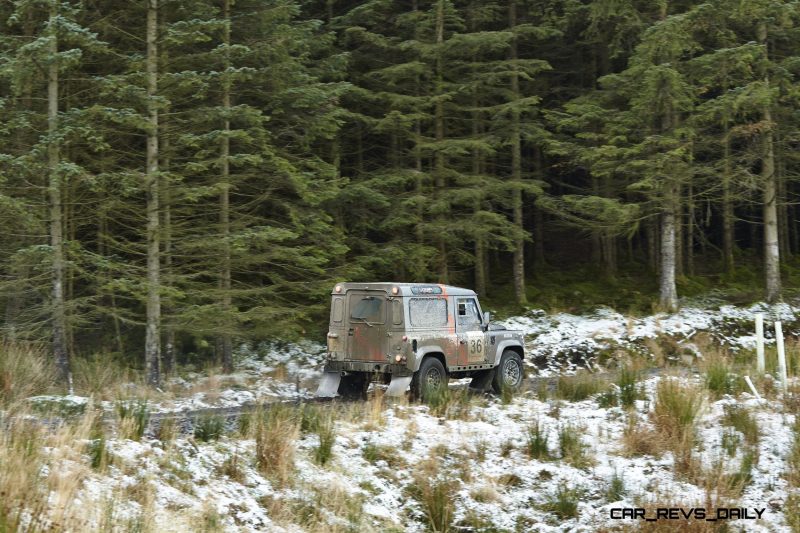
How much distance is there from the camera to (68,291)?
59.4ft

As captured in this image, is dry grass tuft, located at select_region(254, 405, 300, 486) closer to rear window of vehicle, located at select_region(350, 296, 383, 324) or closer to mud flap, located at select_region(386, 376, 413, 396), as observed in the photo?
mud flap, located at select_region(386, 376, 413, 396)

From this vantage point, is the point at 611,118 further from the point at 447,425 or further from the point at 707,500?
the point at 707,500

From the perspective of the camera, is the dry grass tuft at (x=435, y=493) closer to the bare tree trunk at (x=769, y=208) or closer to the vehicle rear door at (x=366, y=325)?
the vehicle rear door at (x=366, y=325)

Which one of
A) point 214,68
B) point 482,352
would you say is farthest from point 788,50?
point 214,68

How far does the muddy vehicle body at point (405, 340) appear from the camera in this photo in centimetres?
1317

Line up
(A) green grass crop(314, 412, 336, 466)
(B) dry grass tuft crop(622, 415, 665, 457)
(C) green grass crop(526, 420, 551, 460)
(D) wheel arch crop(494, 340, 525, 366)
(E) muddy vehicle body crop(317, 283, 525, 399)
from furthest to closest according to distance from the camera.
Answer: (D) wheel arch crop(494, 340, 525, 366) → (E) muddy vehicle body crop(317, 283, 525, 399) → (C) green grass crop(526, 420, 551, 460) → (B) dry grass tuft crop(622, 415, 665, 457) → (A) green grass crop(314, 412, 336, 466)

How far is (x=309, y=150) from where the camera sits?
777 inches

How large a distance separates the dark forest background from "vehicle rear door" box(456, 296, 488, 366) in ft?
14.4

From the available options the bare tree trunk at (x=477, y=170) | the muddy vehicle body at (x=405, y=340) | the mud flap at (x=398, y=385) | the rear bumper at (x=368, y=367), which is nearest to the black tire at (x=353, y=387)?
the muddy vehicle body at (x=405, y=340)

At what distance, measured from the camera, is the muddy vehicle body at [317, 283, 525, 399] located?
43.2 ft

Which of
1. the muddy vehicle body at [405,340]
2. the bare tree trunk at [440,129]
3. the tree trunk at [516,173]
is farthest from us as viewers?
the tree trunk at [516,173]

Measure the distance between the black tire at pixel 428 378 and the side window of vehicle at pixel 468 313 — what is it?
1125mm

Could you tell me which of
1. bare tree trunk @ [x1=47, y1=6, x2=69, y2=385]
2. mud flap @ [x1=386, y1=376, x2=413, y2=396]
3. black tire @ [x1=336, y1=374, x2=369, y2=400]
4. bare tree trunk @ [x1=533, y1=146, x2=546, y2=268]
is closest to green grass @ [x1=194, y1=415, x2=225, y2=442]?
mud flap @ [x1=386, y1=376, x2=413, y2=396]

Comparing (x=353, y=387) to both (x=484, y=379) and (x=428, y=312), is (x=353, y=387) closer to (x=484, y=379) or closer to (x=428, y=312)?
(x=428, y=312)
